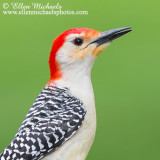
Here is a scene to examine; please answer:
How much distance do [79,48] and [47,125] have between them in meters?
0.83

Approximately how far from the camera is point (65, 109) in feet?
15.5

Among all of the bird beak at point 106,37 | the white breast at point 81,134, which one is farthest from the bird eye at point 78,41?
the white breast at point 81,134

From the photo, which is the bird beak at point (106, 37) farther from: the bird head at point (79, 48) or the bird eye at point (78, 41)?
the bird eye at point (78, 41)

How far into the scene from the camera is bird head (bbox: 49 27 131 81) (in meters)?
4.80

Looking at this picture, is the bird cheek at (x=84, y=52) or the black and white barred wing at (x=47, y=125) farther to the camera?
the bird cheek at (x=84, y=52)

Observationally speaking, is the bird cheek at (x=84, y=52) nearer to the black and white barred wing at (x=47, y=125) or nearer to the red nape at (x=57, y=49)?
the red nape at (x=57, y=49)

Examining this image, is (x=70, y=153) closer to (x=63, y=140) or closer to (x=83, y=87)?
(x=63, y=140)

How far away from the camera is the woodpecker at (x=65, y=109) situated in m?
4.47

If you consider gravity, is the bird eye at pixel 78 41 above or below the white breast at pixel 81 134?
above

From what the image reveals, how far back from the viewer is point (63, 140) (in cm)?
453

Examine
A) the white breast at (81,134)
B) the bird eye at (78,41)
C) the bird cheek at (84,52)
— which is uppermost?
the bird eye at (78,41)

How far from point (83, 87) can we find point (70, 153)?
2.21ft

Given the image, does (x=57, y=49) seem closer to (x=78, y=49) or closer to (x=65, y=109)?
(x=78, y=49)

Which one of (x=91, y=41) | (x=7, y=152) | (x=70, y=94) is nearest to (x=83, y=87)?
(x=70, y=94)
